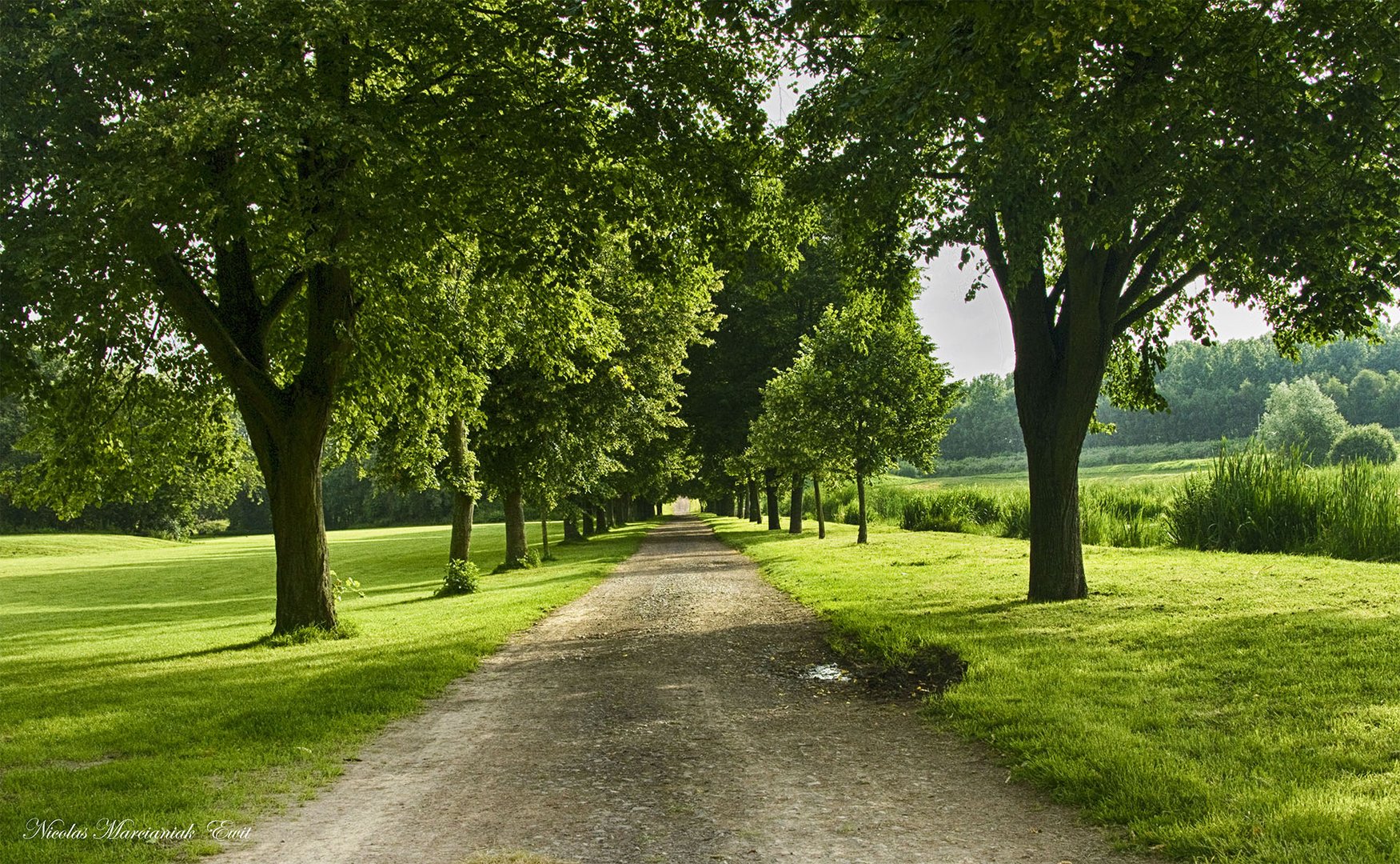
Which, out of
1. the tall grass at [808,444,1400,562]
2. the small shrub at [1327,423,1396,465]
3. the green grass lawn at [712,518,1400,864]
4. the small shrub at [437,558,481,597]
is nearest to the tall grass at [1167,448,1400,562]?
the tall grass at [808,444,1400,562]

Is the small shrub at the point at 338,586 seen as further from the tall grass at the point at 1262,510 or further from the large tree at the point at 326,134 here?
the tall grass at the point at 1262,510

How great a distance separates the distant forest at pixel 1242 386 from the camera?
7494 cm

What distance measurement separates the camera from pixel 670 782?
5598 mm

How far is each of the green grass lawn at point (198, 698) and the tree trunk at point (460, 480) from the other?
1.20m

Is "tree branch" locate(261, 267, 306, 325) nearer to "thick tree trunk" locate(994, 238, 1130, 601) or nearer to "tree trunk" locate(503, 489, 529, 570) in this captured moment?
"thick tree trunk" locate(994, 238, 1130, 601)

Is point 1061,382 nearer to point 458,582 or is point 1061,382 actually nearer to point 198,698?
point 198,698

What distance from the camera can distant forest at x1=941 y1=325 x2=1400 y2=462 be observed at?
2950 inches

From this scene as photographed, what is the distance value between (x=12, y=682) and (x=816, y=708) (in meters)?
9.64

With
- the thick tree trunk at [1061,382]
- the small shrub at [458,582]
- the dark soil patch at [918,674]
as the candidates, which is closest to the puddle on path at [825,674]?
the dark soil patch at [918,674]

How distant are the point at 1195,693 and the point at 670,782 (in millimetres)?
4187

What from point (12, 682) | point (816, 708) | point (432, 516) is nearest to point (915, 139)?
point (816, 708)

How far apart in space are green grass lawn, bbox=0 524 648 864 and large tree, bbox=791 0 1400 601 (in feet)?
21.6

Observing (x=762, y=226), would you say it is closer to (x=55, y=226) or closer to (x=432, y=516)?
(x=55, y=226)

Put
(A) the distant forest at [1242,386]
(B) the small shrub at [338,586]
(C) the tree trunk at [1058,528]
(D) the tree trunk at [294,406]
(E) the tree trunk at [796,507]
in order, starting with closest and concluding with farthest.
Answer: (C) the tree trunk at [1058,528], (D) the tree trunk at [294,406], (B) the small shrub at [338,586], (E) the tree trunk at [796,507], (A) the distant forest at [1242,386]
